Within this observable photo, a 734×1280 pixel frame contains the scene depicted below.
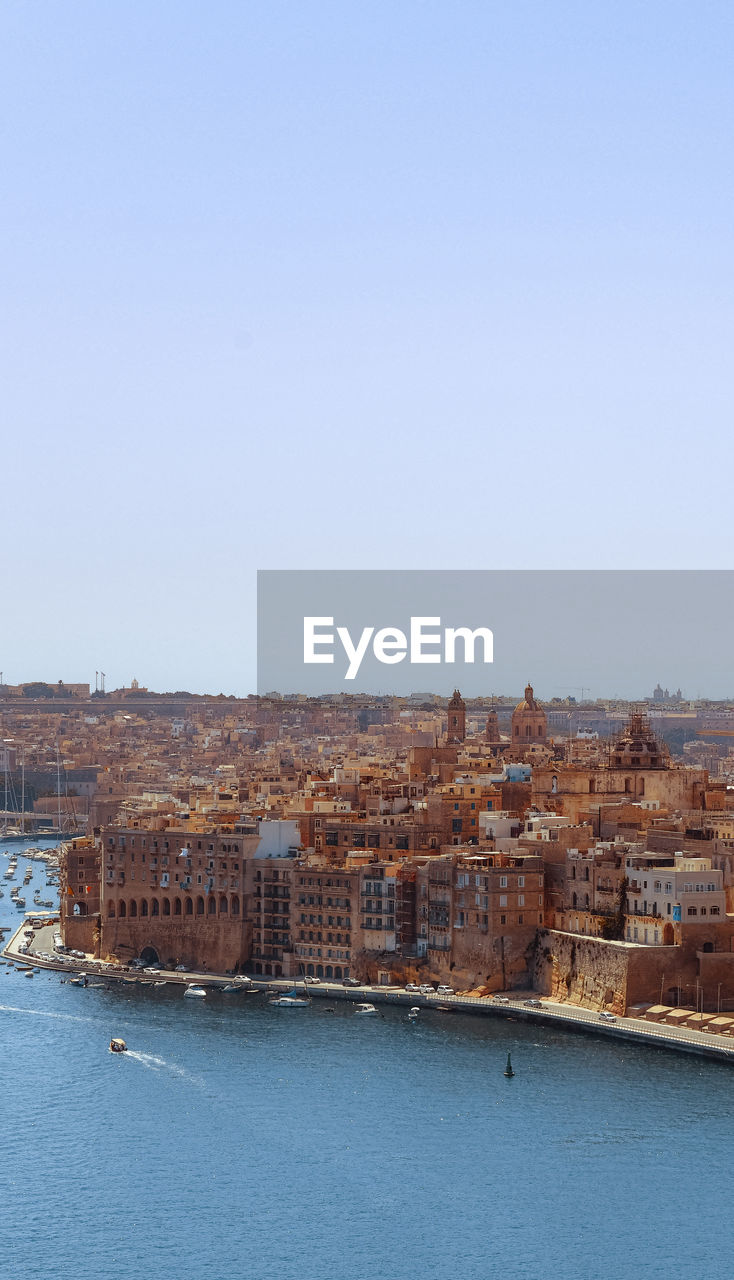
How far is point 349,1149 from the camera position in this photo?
35.6m

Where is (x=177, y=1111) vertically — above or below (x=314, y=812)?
below

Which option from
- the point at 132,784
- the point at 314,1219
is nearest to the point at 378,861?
the point at 314,1219

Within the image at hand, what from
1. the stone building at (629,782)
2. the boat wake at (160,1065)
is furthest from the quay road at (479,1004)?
the stone building at (629,782)

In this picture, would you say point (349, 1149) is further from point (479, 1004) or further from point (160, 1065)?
point (479, 1004)

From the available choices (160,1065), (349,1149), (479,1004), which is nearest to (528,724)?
(479,1004)

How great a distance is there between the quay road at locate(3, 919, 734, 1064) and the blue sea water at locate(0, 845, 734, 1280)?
14.5 inches

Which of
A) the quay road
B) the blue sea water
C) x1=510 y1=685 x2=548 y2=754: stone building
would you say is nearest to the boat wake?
the blue sea water

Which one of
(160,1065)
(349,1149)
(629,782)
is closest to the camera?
(349,1149)

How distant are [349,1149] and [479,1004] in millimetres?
9541

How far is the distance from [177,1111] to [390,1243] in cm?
782

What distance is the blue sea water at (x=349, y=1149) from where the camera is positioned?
30.8 m

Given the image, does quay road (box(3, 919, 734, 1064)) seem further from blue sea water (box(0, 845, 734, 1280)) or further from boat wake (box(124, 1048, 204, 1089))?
boat wake (box(124, 1048, 204, 1089))

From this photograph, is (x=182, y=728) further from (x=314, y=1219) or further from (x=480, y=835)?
(x=314, y=1219)

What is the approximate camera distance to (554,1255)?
30625 mm
